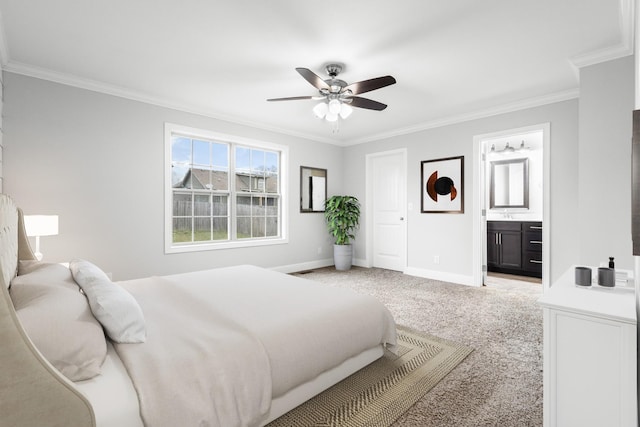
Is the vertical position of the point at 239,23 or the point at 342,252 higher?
the point at 239,23

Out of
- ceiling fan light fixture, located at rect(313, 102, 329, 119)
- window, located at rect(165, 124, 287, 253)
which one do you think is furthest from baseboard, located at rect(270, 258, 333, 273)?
ceiling fan light fixture, located at rect(313, 102, 329, 119)

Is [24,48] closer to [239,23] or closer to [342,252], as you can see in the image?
[239,23]

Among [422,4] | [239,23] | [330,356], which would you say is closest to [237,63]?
[239,23]

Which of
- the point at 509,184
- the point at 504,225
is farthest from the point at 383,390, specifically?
the point at 509,184

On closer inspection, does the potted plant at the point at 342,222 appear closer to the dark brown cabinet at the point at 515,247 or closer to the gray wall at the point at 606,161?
the dark brown cabinet at the point at 515,247

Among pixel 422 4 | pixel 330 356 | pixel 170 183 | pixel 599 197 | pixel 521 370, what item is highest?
pixel 422 4

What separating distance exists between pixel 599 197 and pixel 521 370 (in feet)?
5.77

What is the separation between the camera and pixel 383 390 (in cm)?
189

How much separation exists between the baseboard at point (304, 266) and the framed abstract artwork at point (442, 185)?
207cm

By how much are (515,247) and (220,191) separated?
4.96 m

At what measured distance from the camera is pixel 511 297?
13.0 feet

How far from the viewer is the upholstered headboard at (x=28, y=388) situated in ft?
2.93

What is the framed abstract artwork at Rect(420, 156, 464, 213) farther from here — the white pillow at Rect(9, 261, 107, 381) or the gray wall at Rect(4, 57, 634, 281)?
the white pillow at Rect(9, 261, 107, 381)

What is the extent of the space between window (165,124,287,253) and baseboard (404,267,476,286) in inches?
89.0
